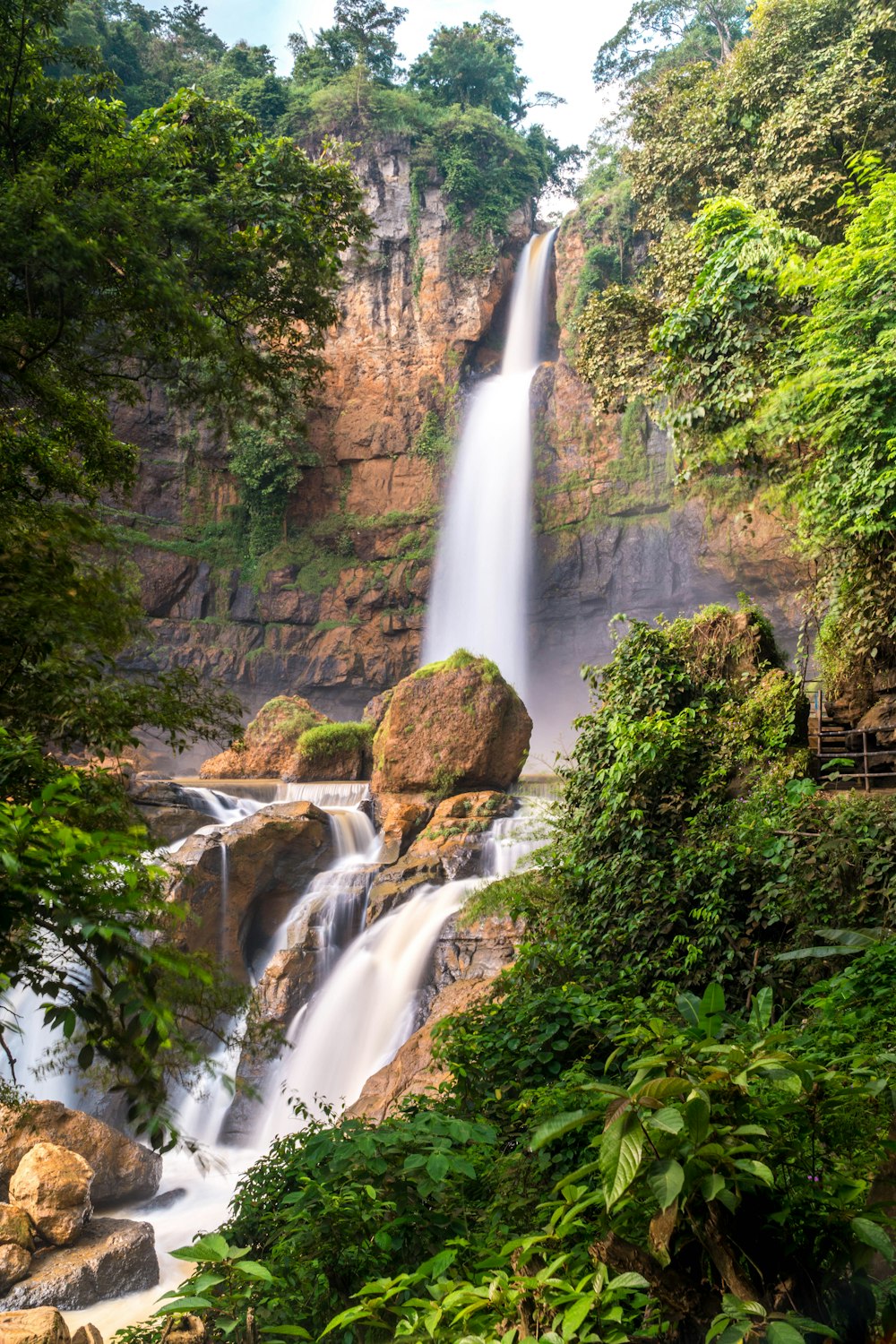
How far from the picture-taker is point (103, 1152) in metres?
8.89

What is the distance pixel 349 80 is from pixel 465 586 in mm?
17212

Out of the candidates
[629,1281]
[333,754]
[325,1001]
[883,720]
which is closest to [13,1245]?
[325,1001]

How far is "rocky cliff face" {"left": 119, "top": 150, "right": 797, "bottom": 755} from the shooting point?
25.5 m

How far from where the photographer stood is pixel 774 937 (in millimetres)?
5562

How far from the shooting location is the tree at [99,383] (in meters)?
2.27

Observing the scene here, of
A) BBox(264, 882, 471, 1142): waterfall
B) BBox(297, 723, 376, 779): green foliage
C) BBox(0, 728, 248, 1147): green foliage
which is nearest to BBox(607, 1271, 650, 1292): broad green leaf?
BBox(0, 728, 248, 1147): green foliage

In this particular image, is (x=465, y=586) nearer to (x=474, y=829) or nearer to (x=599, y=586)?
(x=599, y=586)

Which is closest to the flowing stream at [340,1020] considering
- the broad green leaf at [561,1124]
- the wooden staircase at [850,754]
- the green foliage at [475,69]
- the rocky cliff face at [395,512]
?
the wooden staircase at [850,754]

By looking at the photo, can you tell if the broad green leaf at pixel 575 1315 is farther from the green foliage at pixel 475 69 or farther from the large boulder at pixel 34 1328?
the green foliage at pixel 475 69

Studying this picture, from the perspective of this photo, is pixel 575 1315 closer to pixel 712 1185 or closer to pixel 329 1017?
pixel 712 1185

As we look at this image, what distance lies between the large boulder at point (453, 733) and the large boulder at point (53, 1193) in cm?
800

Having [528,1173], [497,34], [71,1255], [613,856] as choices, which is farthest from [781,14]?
[497,34]

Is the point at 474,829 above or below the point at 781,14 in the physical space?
below

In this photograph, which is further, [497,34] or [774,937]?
[497,34]
